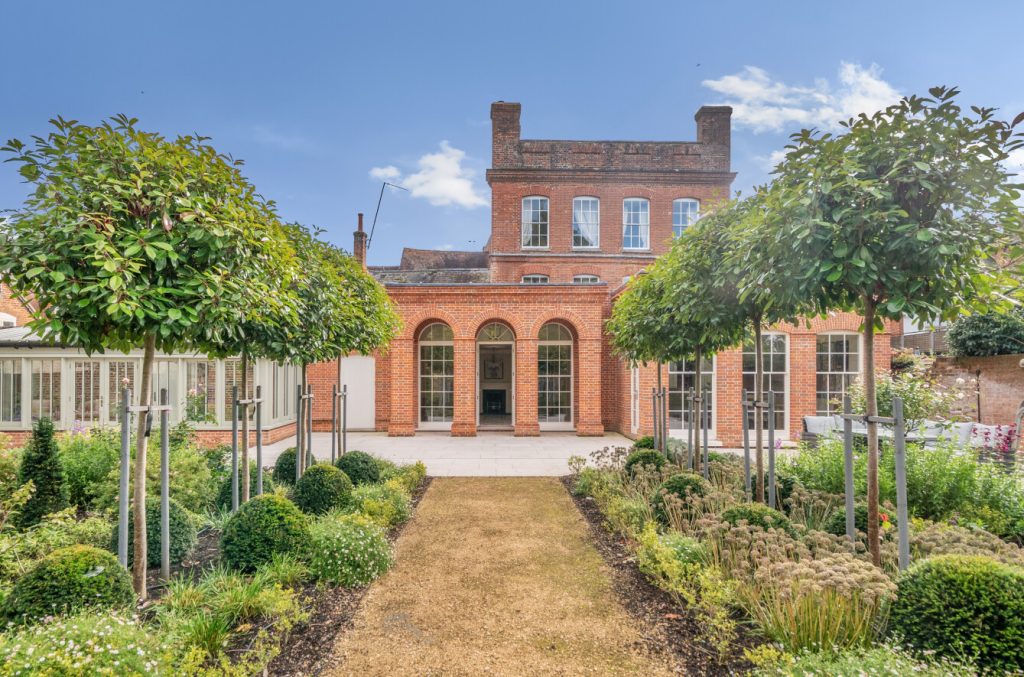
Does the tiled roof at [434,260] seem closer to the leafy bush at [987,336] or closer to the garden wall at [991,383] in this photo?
the leafy bush at [987,336]

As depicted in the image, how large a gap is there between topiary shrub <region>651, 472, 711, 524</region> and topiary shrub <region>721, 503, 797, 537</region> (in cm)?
92

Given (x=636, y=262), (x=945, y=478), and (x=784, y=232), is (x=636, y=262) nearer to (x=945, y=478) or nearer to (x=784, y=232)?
(x=945, y=478)

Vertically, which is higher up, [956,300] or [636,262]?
[636,262]

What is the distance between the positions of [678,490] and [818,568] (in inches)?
95.3

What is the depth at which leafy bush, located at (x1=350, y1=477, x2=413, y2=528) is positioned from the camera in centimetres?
563

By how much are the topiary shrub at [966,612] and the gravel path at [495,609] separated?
4.43ft

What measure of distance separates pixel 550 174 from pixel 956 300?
1588 cm

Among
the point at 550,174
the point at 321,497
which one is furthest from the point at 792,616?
the point at 550,174

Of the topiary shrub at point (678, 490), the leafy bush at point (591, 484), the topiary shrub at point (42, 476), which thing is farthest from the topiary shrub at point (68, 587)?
the leafy bush at point (591, 484)

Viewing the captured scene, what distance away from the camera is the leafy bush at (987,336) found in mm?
11742

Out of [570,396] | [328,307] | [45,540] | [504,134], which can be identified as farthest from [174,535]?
[504,134]

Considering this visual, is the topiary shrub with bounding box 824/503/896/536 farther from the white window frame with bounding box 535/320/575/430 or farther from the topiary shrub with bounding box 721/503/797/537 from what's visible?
the white window frame with bounding box 535/320/575/430

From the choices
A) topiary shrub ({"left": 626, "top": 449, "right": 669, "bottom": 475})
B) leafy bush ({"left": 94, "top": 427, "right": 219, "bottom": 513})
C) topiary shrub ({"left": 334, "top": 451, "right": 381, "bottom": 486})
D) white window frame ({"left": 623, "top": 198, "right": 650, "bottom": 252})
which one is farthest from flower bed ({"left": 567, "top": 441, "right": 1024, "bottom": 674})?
white window frame ({"left": 623, "top": 198, "right": 650, "bottom": 252})

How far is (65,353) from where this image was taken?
432 inches
